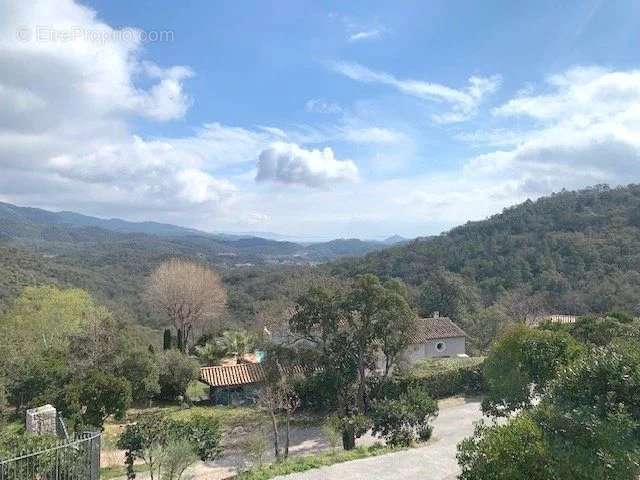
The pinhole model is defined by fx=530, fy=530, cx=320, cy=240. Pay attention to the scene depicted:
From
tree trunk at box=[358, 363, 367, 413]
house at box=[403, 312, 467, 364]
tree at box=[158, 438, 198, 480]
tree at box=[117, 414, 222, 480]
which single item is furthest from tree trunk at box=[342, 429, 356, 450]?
house at box=[403, 312, 467, 364]

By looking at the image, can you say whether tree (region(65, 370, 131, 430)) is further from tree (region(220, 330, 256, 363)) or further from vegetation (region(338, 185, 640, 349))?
vegetation (region(338, 185, 640, 349))

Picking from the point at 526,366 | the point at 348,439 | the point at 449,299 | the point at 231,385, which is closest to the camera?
the point at 526,366

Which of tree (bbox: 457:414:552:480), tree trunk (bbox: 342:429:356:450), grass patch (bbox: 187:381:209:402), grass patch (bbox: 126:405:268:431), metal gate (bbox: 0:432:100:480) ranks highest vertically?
tree (bbox: 457:414:552:480)

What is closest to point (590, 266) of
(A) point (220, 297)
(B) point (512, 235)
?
(B) point (512, 235)

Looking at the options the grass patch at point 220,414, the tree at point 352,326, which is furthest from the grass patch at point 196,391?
the tree at point 352,326

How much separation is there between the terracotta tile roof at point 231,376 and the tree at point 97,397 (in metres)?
7.80

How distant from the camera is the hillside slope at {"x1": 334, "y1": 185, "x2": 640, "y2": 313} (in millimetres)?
50531

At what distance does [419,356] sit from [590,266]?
104 feet

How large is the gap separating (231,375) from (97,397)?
9.41 meters

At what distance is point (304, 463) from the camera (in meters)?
13.7

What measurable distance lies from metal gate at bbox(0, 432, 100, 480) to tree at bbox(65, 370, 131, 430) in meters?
7.66

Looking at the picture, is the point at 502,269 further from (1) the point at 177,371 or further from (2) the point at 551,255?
(1) the point at 177,371

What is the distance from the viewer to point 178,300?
3762 centimetres

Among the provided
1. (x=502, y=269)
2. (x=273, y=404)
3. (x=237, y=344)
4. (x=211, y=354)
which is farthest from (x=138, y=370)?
(x=502, y=269)
